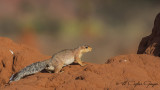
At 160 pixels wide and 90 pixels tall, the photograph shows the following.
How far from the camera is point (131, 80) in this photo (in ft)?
21.4

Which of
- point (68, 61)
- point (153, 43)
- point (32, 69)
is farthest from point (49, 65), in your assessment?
point (153, 43)

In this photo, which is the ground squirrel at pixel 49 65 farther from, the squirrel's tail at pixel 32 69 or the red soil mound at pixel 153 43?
the red soil mound at pixel 153 43

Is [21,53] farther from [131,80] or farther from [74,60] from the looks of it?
[131,80]

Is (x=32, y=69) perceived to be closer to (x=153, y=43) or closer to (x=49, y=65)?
(x=49, y=65)

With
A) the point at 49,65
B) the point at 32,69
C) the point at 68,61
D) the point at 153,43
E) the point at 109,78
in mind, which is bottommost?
the point at 109,78

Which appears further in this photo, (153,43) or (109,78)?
(153,43)

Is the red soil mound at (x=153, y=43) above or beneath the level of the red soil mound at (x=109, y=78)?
above

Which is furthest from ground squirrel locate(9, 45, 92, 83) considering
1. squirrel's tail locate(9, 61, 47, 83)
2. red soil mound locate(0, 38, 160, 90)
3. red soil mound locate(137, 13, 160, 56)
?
red soil mound locate(137, 13, 160, 56)

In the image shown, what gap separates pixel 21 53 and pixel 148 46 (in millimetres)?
4526

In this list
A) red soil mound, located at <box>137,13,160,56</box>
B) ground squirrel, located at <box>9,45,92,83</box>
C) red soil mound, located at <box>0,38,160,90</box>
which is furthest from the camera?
red soil mound, located at <box>137,13,160,56</box>

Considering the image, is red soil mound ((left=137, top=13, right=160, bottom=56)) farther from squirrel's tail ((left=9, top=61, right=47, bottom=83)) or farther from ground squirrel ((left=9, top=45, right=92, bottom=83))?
squirrel's tail ((left=9, top=61, right=47, bottom=83))

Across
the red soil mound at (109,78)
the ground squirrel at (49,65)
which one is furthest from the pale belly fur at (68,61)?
the red soil mound at (109,78)

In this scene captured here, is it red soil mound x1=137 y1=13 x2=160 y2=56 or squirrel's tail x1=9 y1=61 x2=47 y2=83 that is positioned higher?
red soil mound x1=137 y1=13 x2=160 y2=56

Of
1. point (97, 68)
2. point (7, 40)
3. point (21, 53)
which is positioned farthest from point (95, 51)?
point (97, 68)
